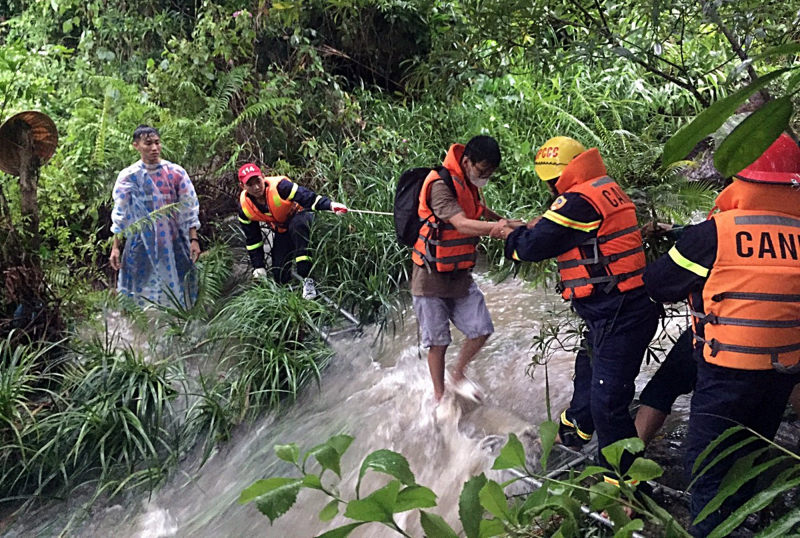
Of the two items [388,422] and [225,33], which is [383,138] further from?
[388,422]

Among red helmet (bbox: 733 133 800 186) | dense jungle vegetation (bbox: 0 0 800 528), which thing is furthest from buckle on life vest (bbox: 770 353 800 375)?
dense jungle vegetation (bbox: 0 0 800 528)

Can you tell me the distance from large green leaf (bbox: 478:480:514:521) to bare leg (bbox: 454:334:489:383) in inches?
114

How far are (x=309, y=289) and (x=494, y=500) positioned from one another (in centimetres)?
483

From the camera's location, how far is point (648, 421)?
303 cm

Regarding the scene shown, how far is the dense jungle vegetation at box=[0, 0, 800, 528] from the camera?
319cm

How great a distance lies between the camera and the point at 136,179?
5.63m

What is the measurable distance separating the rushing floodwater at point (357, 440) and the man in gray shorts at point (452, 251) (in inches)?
15.1

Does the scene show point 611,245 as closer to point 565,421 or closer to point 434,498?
point 565,421

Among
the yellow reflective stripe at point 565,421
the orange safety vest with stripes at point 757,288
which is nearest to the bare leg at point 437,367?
the yellow reflective stripe at point 565,421

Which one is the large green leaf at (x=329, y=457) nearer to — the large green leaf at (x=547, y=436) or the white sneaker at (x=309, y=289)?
the large green leaf at (x=547, y=436)

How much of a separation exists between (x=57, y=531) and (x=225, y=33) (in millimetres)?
6118

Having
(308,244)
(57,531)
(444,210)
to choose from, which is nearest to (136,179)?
(308,244)

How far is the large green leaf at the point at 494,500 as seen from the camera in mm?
1151

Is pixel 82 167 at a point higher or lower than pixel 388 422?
higher
